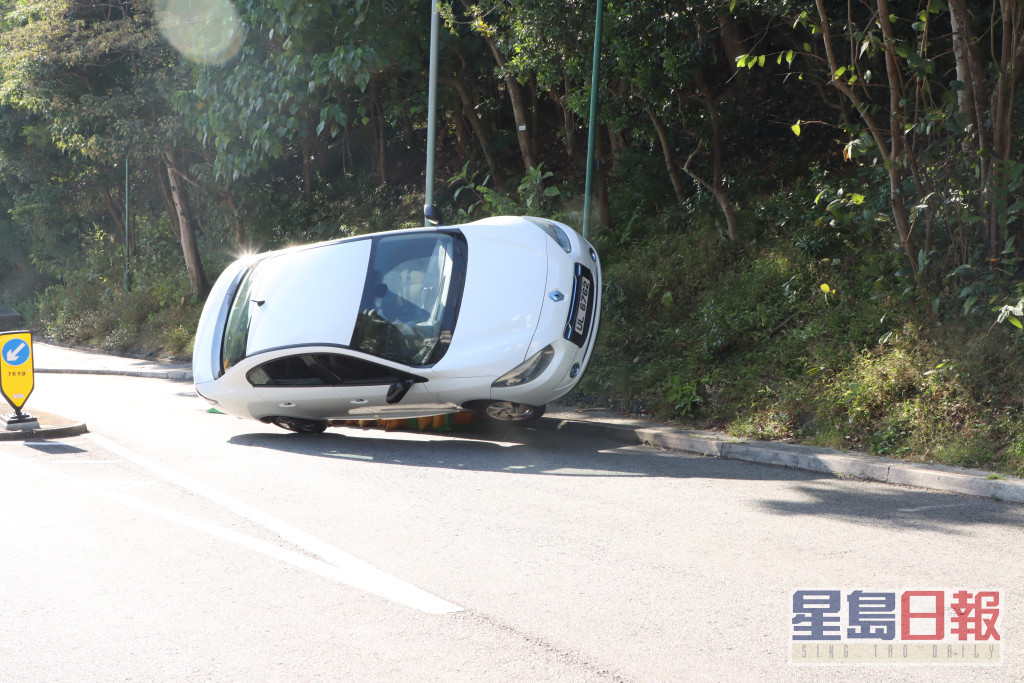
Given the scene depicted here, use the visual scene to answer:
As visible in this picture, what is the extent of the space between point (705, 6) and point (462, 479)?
8.61m

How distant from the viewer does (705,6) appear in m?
13.5

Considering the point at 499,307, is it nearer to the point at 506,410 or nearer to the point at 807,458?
the point at 506,410

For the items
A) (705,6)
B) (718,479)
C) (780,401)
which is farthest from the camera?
(705,6)

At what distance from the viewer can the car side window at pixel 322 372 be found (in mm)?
10023

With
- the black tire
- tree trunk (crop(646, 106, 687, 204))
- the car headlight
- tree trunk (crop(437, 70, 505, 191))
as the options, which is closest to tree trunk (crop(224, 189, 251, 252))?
tree trunk (crop(437, 70, 505, 191))

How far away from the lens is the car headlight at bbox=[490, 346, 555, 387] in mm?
9508

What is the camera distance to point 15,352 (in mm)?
11367

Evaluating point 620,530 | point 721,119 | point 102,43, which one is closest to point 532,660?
point 620,530

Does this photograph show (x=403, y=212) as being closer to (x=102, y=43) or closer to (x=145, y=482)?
(x=102, y=43)

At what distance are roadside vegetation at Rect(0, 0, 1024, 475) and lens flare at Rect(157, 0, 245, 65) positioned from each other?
0.09 m

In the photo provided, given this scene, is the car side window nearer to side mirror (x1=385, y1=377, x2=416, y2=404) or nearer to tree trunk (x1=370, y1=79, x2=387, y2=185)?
side mirror (x1=385, y1=377, x2=416, y2=404)

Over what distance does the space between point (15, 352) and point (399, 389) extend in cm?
504

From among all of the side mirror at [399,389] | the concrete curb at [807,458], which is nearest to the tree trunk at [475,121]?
the concrete curb at [807,458]

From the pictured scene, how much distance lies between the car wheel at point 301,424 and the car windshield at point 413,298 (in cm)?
197
